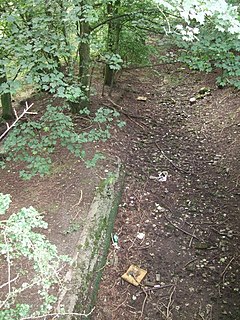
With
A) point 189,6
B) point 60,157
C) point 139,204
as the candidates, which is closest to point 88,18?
point 189,6

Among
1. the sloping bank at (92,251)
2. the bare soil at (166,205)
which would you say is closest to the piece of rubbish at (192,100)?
the bare soil at (166,205)

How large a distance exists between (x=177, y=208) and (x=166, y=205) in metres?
0.15

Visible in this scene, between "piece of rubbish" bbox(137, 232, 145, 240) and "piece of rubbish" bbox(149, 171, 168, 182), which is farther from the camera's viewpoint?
"piece of rubbish" bbox(149, 171, 168, 182)

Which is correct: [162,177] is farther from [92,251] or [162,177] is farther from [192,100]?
[192,100]

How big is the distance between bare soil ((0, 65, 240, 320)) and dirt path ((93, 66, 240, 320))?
12 millimetres

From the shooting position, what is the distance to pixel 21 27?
394cm

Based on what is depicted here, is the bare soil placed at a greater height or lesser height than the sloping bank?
lesser

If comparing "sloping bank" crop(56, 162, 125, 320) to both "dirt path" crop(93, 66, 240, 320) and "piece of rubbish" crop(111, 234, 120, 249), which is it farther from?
"dirt path" crop(93, 66, 240, 320)

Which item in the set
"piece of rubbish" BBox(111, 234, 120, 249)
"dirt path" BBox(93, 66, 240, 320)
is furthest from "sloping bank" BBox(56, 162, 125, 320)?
"dirt path" BBox(93, 66, 240, 320)

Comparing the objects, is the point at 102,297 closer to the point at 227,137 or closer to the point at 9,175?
the point at 9,175

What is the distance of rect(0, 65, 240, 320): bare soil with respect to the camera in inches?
147

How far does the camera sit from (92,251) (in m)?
3.71

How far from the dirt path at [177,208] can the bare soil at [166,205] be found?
0.04 ft

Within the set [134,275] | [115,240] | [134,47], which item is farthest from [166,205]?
[134,47]
